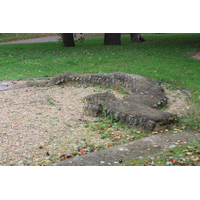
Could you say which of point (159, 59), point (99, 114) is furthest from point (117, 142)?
point (159, 59)

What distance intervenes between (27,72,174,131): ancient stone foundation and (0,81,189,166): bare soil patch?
332 millimetres

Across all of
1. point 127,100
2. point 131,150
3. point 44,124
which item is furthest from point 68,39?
point 131,150

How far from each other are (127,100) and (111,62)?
20.2ft

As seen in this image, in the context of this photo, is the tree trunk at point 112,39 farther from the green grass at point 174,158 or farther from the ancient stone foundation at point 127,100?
the green grass at point 174,158

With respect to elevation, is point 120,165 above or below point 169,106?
above

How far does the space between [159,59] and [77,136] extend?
8288 millimetres

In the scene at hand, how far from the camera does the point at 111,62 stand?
12.1 meters

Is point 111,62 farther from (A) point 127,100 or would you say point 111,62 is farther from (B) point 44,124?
(B) point 44,124

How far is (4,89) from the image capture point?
909 centimetres

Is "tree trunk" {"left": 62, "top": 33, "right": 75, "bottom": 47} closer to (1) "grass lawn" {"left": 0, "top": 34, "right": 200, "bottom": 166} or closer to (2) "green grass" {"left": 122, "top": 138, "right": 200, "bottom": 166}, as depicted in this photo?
(1) "grass lawn" {"left": 0, "top": 34, "right": 200, "bottom": 166}

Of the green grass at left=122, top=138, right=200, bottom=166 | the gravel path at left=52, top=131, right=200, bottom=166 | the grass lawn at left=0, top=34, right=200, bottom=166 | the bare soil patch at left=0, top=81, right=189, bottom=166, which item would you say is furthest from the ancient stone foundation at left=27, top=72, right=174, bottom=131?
the grass lawn at left=0, top=34, right=200, bottom=166

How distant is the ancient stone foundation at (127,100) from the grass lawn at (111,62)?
1.23 meters

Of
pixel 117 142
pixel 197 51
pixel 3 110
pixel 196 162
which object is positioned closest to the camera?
pixel 196 162

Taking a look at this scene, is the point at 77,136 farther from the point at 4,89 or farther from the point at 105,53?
the point at 105,53
